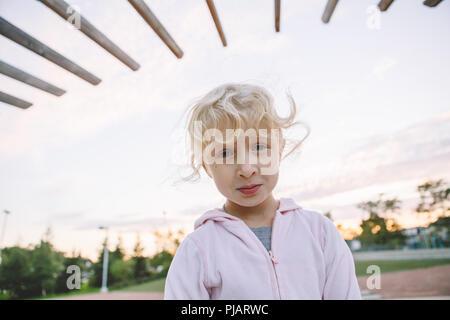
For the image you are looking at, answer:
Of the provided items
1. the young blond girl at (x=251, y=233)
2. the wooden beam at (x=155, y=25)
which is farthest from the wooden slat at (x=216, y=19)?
the young blond girl at (x=251, y=233)

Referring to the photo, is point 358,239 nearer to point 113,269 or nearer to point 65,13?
point 113,269

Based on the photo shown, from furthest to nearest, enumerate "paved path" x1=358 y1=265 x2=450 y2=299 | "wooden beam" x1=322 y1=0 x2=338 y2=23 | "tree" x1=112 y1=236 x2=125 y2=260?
"tree" x1=112 y1=236 x2=125 y2=260, "paved path" x1=358 y1=265 x2=450 y2=299, "wooden beam" x1=322 y1=0 x2=338 y2=23

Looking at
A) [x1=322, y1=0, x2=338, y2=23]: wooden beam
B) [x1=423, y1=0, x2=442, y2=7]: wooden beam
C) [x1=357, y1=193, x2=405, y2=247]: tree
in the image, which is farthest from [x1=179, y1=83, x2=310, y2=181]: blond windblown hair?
[x1=357, y1=193, x2=405, y2=247]: tree

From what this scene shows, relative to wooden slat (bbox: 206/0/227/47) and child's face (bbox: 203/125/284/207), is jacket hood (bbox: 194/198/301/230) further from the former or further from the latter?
wooden slat (bbox: 206/0/227/47)

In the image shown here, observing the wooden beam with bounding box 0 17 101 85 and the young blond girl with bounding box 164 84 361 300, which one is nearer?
the young blond girl with bounding box 164 84 361 300

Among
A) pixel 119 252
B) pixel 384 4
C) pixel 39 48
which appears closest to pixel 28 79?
pixel 39 48

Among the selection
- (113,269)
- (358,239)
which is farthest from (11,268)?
(358,239)

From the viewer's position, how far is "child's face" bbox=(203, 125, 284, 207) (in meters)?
1.21

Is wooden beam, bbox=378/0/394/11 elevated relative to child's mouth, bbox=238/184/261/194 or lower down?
elevated

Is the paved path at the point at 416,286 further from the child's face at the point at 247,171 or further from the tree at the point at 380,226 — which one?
the tree at the point at 380,226

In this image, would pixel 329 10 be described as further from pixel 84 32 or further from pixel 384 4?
pixel 84 32

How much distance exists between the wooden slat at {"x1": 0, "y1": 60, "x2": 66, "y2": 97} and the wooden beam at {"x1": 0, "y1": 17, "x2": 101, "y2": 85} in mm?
185

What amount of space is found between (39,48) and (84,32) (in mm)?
267

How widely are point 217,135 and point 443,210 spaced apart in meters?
45.6
